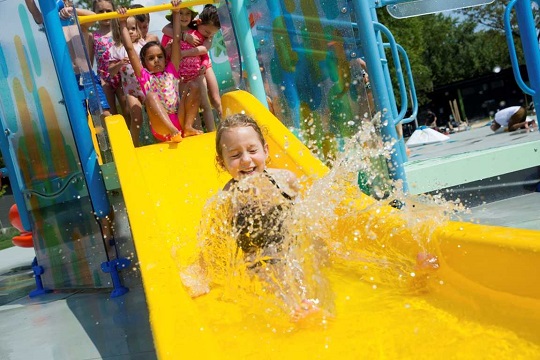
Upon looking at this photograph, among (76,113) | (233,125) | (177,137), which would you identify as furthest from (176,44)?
(233,125)

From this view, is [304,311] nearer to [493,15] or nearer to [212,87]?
[212,87]

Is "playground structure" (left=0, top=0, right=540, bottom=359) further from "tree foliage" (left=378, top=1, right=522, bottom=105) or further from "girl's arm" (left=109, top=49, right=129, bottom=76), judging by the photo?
"tree foliage" (left=378, top=1, right=522, bottom=105)

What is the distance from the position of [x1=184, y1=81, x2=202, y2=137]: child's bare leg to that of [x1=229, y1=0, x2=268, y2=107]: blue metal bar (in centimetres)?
39

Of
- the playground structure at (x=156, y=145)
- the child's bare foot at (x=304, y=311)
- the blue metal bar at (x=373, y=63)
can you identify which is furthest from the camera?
the blue metal bar at (x=373, y=63)

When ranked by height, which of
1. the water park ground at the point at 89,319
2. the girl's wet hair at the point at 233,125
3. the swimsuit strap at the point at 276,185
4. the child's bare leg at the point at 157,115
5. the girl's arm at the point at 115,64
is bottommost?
the water park ground at the point at 89,319

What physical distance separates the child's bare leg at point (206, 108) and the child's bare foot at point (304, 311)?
8.73ft

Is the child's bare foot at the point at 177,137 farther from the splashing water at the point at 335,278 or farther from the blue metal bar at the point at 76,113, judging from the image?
the splashing water at the point at 335,278

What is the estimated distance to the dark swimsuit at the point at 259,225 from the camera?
2.74 meters

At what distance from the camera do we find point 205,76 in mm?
4965

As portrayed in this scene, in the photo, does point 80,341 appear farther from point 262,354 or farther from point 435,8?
point 435,8

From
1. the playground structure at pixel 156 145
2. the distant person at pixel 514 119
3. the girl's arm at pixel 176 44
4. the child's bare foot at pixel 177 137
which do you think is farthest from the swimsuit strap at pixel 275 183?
the distant person at pixel 514 119

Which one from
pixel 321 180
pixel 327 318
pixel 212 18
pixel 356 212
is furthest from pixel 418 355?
pixel 212 18

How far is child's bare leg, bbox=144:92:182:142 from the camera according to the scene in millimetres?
4188

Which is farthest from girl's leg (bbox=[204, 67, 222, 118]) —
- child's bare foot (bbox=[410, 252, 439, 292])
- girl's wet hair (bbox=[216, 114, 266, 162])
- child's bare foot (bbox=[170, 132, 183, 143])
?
child's bare foot (bbox=[410, 252, 439, 292])
